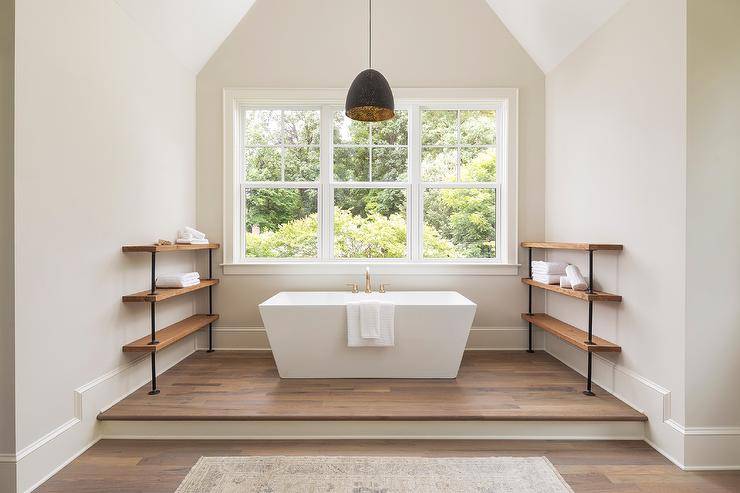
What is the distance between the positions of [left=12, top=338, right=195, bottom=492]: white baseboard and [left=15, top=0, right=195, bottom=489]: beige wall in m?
0.02

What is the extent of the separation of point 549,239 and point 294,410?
2.67 m

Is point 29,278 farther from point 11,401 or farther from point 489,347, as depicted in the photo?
point 489,347

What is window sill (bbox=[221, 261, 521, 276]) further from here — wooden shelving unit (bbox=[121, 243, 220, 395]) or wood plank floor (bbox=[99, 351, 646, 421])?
wood plank floor (bbox=[99, 351, 646, 421])

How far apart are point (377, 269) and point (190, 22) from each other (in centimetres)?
259

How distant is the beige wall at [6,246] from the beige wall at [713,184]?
3.35 meters

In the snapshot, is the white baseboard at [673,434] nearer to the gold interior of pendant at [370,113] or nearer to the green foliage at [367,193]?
the green foliage at [367,193]

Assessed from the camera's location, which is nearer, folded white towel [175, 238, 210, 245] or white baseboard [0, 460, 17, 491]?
white baseboard [0, 460, 17, 491]

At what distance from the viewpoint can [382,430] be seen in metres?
2.42

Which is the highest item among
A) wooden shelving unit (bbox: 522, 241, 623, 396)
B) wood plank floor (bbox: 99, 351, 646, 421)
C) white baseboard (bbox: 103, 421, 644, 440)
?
wooden shelving unit (bbox: 522, 241, 623, 396)

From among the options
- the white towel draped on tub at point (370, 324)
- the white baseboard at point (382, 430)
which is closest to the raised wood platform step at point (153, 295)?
the white baseboard at point (382, 430)

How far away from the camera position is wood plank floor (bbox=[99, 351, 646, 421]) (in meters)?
2.43

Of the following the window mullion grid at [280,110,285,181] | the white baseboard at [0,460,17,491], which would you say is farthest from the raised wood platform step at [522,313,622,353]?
the white baseboard at [0,460,17,491]

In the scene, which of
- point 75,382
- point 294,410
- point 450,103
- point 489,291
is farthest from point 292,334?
point 450,103

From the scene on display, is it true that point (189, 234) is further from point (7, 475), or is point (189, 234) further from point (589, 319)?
point (589, 319)
